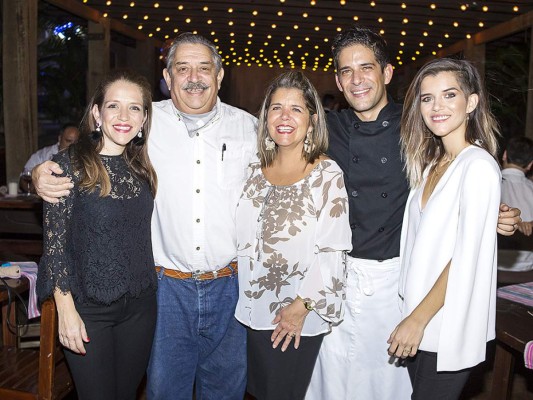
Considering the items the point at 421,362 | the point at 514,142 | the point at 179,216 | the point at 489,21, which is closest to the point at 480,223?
the point at 421,362

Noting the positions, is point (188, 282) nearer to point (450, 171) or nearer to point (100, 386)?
point (100, 386)

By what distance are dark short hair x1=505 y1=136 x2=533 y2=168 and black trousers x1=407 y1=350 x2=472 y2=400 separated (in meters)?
3.08

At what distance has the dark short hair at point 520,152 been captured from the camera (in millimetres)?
4682

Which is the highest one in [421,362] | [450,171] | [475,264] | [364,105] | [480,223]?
[364,105]

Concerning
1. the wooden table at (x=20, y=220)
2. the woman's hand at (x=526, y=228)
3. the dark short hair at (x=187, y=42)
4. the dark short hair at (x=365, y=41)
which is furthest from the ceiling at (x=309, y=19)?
the dark short hair at (x=187, y=42)

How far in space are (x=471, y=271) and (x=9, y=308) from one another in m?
2.23

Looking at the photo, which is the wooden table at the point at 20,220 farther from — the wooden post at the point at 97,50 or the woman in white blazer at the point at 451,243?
the wooden post at the point at 97,50

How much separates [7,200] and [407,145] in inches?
170

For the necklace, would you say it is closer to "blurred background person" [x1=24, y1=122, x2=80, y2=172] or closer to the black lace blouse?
the black lace blouse

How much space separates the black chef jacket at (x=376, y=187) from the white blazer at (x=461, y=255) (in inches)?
18.6

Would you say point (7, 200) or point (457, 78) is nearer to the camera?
point (457, 78)

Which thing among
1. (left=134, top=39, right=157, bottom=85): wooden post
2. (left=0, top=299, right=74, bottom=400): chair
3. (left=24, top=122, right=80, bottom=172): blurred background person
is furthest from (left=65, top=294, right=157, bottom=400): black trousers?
(left=134, top=39, right=157, bottom=85): wooden post

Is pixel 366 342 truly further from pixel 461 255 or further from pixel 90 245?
pixel 90 245

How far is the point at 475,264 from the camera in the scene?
201 cm
